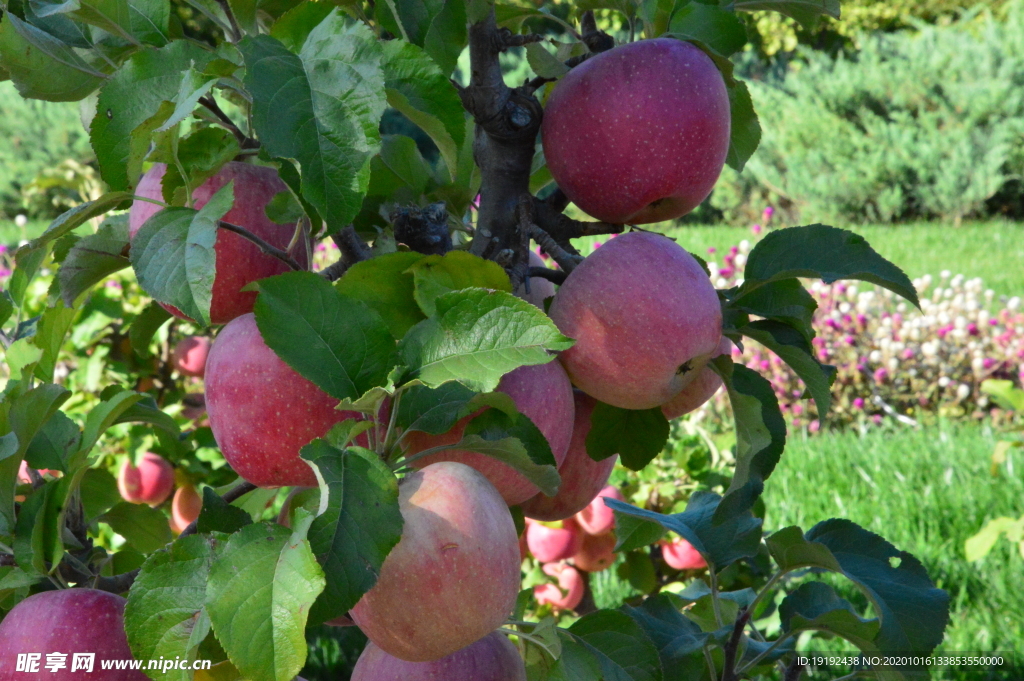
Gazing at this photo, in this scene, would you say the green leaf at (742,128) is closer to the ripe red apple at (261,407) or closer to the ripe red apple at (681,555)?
the ripe red apple at (261,407)

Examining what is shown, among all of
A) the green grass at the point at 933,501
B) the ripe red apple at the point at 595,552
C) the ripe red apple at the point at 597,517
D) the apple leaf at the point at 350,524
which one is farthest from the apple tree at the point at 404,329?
the green grass at the point at 933,501

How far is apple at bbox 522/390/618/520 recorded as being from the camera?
0.76 metres

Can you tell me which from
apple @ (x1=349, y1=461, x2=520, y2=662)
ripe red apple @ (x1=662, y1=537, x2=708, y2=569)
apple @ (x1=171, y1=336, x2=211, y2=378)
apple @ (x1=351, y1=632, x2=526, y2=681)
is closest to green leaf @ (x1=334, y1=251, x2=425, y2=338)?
apple @ (x1=349, y1=461, x2=520, y2=662)

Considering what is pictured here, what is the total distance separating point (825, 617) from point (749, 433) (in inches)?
7.1

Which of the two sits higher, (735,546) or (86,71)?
(86,71)

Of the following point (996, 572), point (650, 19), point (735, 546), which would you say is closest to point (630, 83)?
point (650, 19)

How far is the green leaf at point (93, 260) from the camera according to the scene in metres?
0.67

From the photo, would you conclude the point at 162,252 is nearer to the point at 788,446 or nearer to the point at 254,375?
the point at 254,375

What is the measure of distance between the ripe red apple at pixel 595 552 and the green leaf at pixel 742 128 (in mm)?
1065

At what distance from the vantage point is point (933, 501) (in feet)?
8.52

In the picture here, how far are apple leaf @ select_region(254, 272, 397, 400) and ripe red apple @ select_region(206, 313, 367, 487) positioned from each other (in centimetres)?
5

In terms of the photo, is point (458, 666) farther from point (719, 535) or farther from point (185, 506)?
point (185, 506)

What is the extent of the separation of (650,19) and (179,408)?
1.32 m

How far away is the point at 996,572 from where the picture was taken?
224 cm
